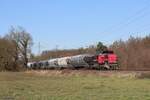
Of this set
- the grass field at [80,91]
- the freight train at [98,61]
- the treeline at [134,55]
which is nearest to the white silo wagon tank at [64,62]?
the freight train at [98,61]

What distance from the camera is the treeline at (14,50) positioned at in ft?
362

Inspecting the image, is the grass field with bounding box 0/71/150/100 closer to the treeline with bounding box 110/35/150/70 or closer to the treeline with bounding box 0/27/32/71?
the treeline with bounding box 110/35/150/70

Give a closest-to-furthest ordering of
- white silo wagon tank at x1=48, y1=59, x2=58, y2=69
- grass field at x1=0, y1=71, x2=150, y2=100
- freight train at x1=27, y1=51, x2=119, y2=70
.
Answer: grass field at x1=0, y1=71, x2=150, y2=100 → freight train at x1=27, y1=51, x2=119, y2=70 → white silo wagon tank at x1=48, y1=59, x2=58, y2=69

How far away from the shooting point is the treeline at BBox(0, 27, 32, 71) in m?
110

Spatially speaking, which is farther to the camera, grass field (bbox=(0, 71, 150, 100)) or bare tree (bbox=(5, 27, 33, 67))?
bare tree (bbox=(5, 27, 33, 67))

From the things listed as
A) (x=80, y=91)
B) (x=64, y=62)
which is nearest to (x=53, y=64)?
(x=64, y=62)

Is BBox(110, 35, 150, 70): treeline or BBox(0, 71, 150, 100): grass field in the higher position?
BBox(110, 35, 150, 70): treeline

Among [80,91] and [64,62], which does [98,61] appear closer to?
[64,62]

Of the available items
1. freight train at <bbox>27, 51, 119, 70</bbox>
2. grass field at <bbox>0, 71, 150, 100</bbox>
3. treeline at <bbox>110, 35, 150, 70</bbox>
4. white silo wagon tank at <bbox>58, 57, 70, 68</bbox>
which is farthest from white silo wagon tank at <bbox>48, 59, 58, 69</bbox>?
grass field at <bbox>0, 71, 150, 100</bbox>

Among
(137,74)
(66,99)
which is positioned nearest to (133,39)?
(137,74)

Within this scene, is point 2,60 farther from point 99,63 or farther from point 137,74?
point 137,74

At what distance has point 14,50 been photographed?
115812 mm

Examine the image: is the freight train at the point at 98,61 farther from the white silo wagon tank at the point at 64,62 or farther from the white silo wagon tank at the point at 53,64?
the white silo wagon tank at the point at 53,64

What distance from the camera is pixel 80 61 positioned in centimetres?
6844
